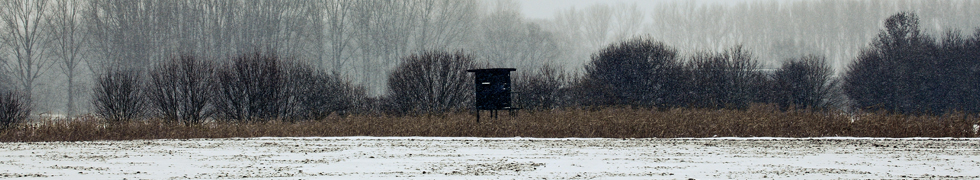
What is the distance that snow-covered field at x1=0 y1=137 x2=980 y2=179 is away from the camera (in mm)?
9672

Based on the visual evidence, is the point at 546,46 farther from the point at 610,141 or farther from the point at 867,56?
the point at 610,141

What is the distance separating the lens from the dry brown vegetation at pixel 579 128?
17.7m

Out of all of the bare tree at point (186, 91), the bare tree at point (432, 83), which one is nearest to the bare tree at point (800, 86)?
the bare tree at point (432, 83)

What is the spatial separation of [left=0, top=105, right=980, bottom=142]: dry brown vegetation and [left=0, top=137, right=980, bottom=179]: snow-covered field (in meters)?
1.38

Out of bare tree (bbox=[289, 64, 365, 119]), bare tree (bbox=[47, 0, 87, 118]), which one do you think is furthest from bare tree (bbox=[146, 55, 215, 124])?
bare tree (bbox=[47, 0, 87, 118])

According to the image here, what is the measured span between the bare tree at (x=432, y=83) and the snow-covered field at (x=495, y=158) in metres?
10.6

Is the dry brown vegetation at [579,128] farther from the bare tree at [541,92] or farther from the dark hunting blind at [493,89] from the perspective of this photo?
the bare tree at [541,92]

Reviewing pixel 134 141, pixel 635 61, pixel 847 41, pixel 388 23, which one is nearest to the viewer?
pixel 134 141

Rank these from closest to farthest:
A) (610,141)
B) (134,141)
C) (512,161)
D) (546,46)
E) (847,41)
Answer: (512,161) → (610,141) → (134,141) → (546,46) → (847,41)

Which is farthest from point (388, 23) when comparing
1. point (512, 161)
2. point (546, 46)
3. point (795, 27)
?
point (512, 161)

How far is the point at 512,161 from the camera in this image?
Answer: 11.6 meters

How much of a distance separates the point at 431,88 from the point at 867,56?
2313 centimetres

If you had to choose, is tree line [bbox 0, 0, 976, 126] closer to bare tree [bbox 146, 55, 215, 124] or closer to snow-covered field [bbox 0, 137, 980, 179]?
bare tree [bbox 146, 55, 215, 124]

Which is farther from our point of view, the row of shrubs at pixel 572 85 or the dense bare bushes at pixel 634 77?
the dense bare bushes at pixel 634 77
